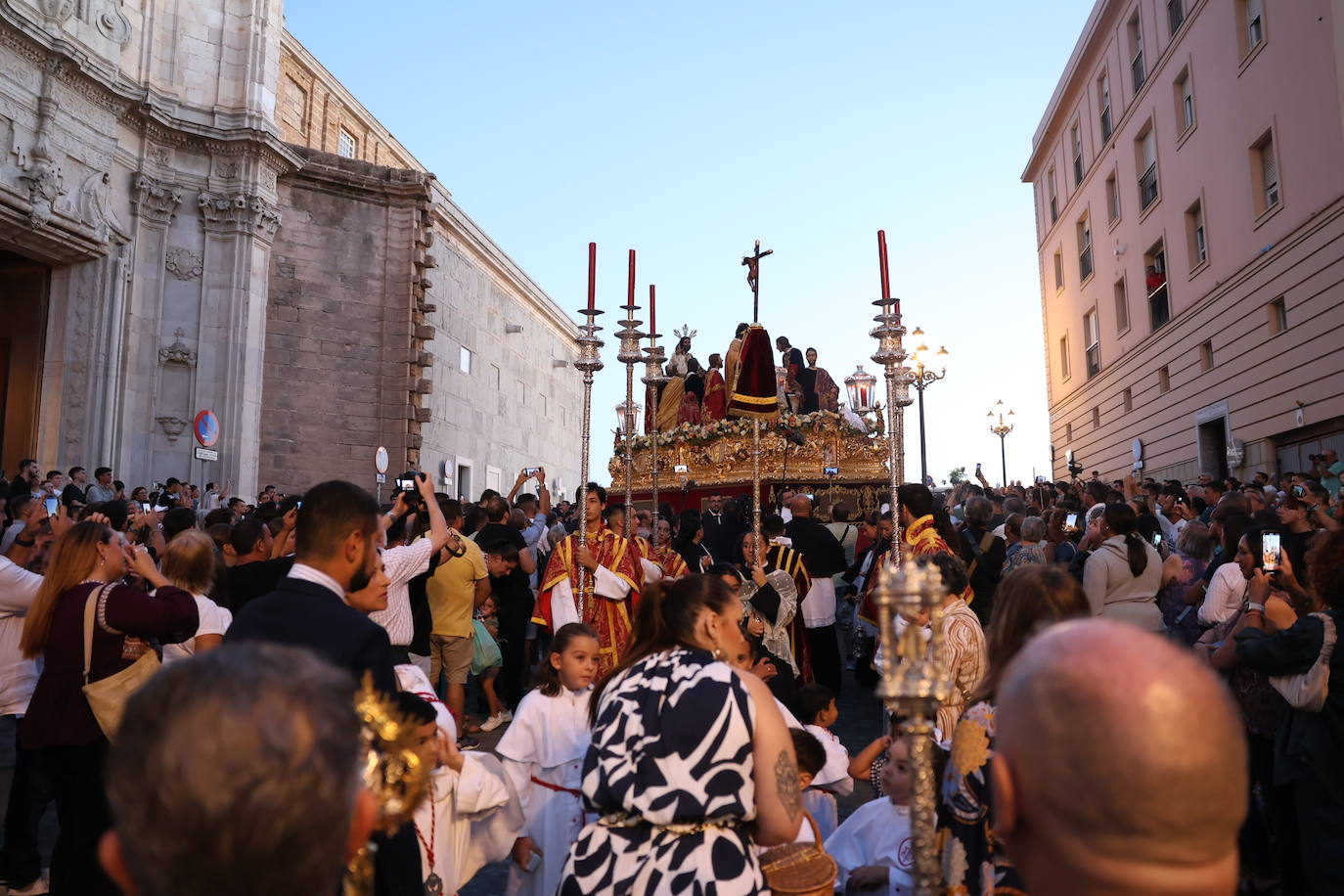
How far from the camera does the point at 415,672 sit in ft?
11.0

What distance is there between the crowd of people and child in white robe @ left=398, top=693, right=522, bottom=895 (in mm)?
12

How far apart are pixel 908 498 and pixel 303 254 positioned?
1985 cm

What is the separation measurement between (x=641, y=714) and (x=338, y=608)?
916 millimetres

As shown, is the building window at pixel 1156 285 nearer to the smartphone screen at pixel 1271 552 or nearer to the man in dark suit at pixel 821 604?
the man in dark suit at pixel 821 604

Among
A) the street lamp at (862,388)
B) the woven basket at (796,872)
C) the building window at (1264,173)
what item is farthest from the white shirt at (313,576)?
the building window at (1264,173)

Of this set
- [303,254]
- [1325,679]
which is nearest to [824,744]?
[1325,679]

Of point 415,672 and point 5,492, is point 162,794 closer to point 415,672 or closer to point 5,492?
point 415,672

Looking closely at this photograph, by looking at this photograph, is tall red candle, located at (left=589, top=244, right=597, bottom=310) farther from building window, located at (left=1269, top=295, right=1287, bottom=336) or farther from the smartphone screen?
building window, located at (left=1269, top=295, right=1287, bottom=336)

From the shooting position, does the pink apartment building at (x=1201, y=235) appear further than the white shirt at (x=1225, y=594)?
Yes

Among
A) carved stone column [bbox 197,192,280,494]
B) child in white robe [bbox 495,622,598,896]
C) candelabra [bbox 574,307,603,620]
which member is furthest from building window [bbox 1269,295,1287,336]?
carved stone column [bbox 197,192,280,494]

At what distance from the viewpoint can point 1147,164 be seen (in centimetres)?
2475

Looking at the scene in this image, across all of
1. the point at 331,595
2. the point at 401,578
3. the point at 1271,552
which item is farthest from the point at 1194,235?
the point at 331,595

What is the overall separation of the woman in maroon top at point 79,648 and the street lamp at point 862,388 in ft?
48.4

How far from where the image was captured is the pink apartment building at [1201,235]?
1614 cm
